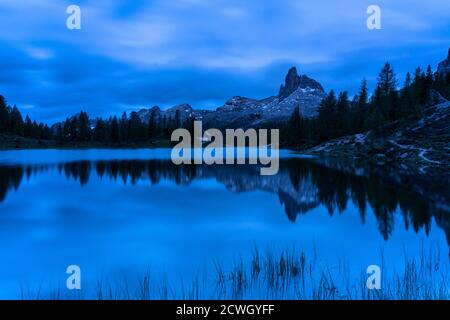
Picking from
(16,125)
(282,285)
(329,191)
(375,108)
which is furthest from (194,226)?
(16,125)

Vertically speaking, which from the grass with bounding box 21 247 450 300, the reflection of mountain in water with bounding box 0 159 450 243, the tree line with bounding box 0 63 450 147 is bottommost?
the grass with bounding box 21 247 450 300

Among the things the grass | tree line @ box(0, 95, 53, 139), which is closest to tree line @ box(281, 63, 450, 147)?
the grass

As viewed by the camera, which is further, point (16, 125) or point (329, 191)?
point (16, 125)

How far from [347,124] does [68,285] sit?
10012 centimetres

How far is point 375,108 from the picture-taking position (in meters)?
94.9

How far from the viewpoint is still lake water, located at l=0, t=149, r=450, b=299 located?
44.9ft

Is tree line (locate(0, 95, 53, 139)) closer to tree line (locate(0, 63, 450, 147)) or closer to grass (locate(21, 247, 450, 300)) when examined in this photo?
tree line (locate(0, 63, 450, 147))

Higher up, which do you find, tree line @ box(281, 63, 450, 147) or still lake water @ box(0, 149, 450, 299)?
tree line @ box(281, 63, 450, 147)

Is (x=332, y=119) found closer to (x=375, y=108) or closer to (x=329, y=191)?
(x=375, y=108)

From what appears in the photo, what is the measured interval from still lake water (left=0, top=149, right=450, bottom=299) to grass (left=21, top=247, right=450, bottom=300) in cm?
62

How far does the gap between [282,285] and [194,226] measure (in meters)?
9.69

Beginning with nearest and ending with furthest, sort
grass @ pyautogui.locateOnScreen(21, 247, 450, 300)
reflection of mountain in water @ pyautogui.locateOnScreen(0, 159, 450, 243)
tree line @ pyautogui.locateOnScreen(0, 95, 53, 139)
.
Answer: grass @ pyautogui.locateOnScreen(21, 247, 450, 300) < reflection of mountain in water @ pyautogui.locateOnScreen(0, 159, 450, 243) < tree line @ pyautogui.locateOnScreen(0, 95, 53, 139)

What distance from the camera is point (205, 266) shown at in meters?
13.3

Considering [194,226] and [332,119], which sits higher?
[332,119]
